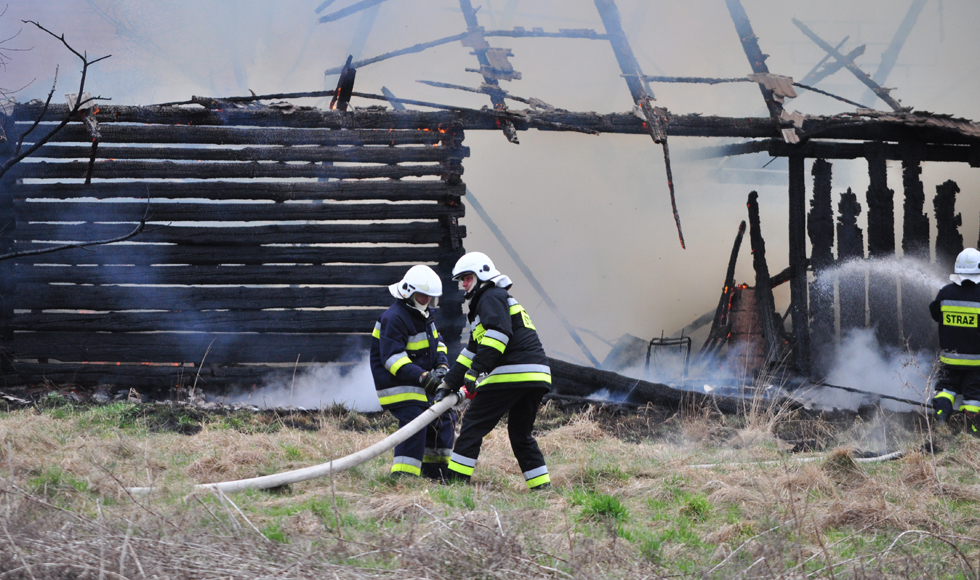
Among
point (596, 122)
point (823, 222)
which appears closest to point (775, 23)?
point (823, 222)

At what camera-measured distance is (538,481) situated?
527cm

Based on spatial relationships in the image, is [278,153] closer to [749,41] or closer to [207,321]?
[207,321]

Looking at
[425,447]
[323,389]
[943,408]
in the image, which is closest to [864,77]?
[943,408]

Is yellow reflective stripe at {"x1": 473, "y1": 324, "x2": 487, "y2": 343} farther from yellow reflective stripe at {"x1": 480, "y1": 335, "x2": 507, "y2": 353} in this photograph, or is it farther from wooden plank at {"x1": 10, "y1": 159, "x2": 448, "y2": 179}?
wooden plank at {"x1": 10, "y1": 159, "x2": 448, "y2": 179}

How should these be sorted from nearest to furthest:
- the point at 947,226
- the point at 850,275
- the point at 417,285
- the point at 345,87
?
the point at 417,285, the point at 345,87, the point at 850,275, the point at 947,226

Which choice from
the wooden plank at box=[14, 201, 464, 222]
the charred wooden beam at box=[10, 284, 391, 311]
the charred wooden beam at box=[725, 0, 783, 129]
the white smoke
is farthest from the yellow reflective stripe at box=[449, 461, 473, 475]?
the charred wooden beam at box=[725, 0, 783, 129]

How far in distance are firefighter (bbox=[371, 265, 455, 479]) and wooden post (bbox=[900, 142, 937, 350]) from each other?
8.86 m

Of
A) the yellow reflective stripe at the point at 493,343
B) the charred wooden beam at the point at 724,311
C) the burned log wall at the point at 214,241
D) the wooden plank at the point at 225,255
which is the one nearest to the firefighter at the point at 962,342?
the charred wooden beam at the point at 724,311

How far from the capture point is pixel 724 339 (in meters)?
12.8

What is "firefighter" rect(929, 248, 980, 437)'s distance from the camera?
7562mm

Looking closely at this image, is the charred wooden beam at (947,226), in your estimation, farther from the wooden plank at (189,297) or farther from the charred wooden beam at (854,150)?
the wooden plank at (189,297)

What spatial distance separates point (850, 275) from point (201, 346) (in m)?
9.75

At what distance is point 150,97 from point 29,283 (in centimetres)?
971

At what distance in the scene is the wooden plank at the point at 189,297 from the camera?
9469 mm
